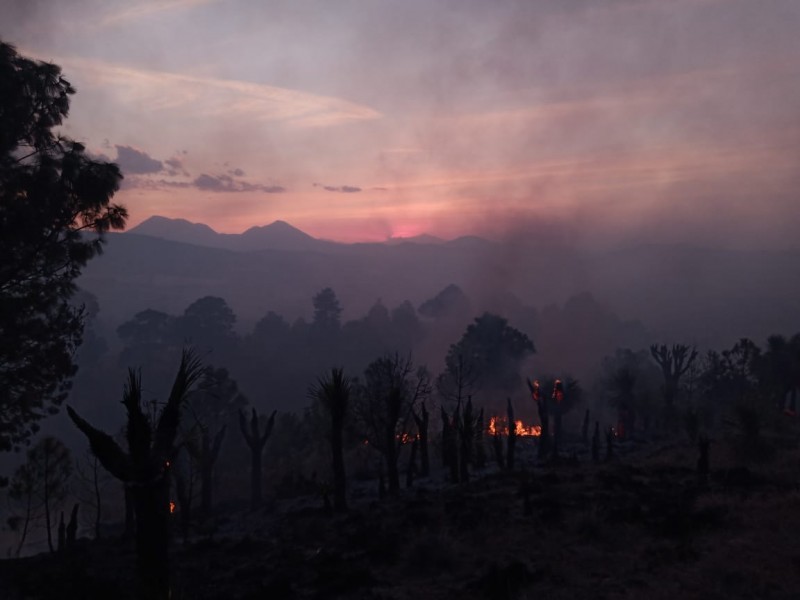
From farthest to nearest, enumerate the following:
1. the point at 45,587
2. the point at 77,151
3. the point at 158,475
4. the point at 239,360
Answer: the point at 239,360 → the point at 77,151 → the point at 45,587 → the point at 158,475

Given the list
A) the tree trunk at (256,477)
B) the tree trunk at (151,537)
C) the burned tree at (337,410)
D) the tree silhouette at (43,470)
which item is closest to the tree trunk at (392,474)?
the burned tree at (337,410)

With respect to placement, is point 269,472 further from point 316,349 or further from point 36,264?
point 316,349

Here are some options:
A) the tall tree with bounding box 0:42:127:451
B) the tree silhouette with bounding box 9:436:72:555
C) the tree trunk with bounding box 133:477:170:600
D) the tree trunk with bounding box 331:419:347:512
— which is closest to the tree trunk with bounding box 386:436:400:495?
the tree trunk with bounding box 331:419:347:512

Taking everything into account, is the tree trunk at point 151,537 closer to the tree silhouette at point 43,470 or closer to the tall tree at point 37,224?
the tall tree at point 37,224

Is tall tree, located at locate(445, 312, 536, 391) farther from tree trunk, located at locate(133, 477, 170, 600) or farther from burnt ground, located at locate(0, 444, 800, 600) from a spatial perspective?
tree trunk, located at locate(133, 477, 170, 600)

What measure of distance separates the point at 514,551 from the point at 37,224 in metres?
18.3

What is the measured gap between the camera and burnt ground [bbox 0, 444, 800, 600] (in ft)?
47.5

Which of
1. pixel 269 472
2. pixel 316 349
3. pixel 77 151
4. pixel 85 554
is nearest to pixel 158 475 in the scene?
pixel 77 151

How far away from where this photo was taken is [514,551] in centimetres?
1805

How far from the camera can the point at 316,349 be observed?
148 meters

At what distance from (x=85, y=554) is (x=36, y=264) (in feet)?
43.2

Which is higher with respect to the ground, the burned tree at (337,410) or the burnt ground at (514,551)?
the burned tree at (337,410)

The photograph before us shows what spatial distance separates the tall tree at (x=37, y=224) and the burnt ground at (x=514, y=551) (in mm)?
6704

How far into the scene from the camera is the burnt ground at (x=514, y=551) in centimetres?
1449
